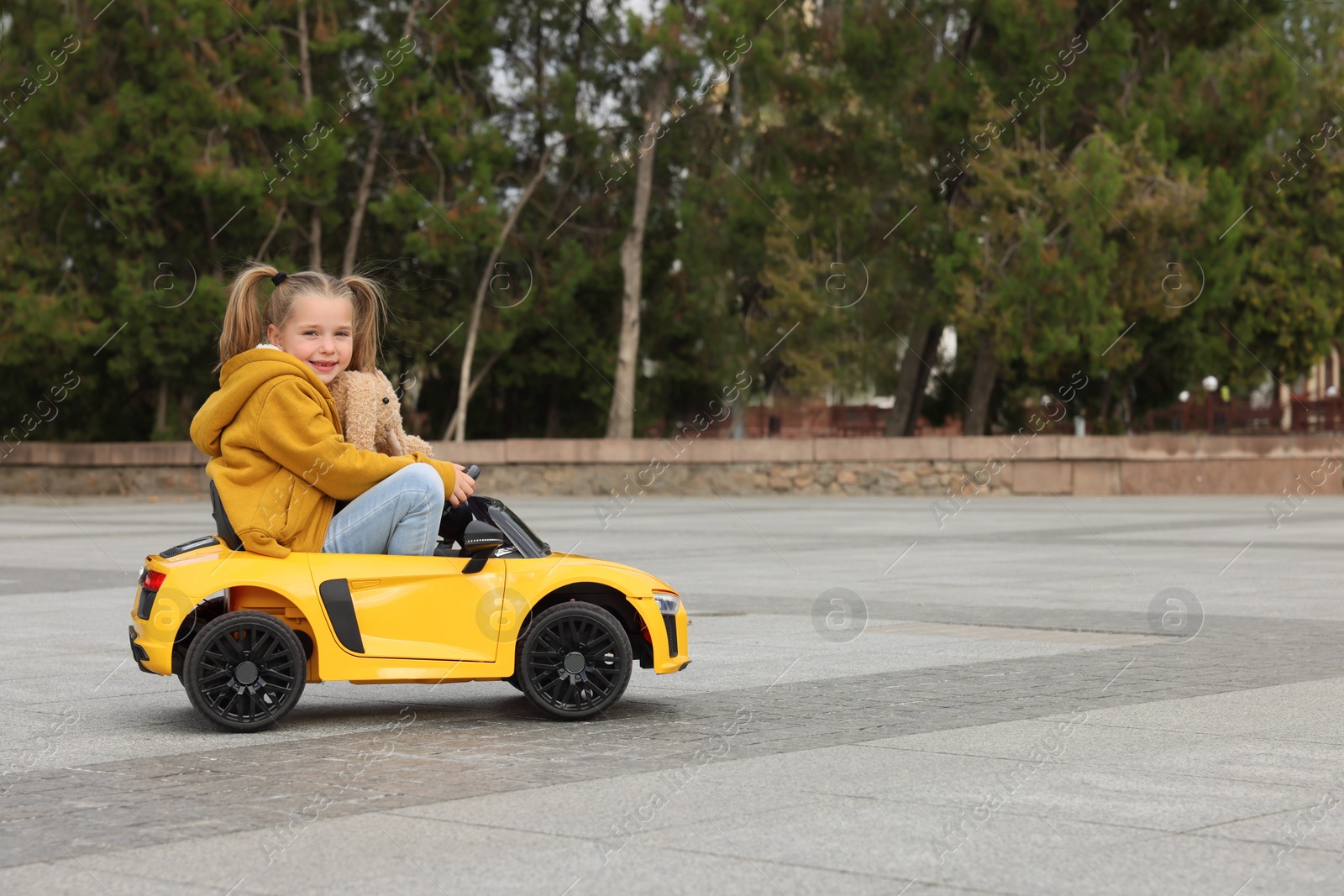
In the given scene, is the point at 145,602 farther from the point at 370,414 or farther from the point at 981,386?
the point at 981,386

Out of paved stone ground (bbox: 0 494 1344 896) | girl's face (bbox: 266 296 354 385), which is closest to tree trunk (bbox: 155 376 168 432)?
paved stone ground (bbox: 0 494 1344 896)

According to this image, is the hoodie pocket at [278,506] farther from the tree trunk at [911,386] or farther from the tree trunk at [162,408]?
the tree trunk at [162,408]

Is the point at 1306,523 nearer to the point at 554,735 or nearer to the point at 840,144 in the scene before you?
the point at 840,144

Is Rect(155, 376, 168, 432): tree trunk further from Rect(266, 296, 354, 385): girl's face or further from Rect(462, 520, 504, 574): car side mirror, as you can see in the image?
Rect(462, 520, 504, 574): car side mirror

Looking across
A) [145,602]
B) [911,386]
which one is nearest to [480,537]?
[145,602]

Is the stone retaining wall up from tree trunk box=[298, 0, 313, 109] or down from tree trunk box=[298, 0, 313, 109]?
down

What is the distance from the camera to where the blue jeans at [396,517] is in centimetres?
596

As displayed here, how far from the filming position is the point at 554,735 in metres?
5.81

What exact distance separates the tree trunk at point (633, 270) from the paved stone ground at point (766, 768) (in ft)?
70.2

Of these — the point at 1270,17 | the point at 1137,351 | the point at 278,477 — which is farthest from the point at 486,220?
the point at 278,477

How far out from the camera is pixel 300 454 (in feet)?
19.2

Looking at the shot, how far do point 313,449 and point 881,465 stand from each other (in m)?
24.9

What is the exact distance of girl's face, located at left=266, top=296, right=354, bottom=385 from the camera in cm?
612

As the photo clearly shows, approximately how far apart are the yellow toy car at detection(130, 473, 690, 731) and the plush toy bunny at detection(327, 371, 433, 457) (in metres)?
0.41
